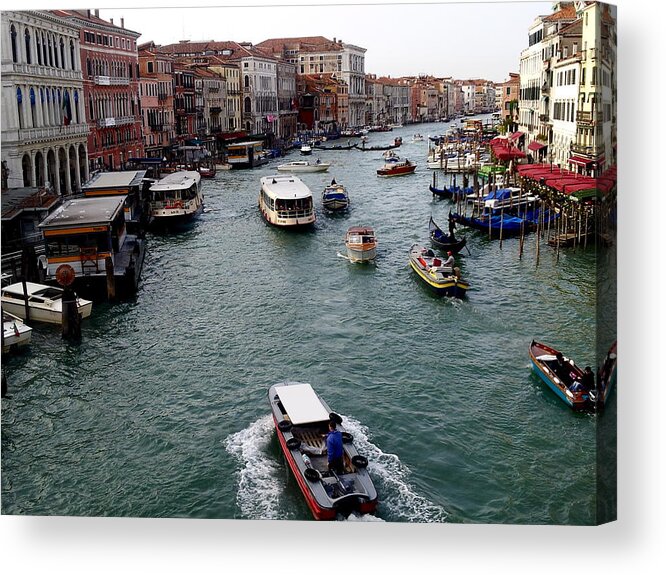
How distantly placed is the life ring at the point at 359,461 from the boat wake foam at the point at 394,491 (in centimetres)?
24

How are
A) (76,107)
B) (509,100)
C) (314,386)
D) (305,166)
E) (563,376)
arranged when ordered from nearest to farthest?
(563,376)
(314,386)
(76,107)
(509,100)
(305,166)

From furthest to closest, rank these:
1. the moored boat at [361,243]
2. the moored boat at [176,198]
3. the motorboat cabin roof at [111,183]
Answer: the moored boat at [176,198] → the moored boat at [361,243] → the motorboat cabin roof at [111,183]

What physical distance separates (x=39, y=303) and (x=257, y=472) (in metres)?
3.32

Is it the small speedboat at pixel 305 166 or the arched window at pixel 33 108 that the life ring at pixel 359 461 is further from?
the small speedboat at pixel 305 166

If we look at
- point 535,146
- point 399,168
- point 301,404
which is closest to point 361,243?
point 535,146

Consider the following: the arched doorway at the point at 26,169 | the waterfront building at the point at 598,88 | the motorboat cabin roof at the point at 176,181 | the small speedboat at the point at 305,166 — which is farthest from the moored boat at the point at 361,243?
the waterfront building at the point at 598,88

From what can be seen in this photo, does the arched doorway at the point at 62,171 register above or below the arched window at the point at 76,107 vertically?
below

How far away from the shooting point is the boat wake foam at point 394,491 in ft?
17.4

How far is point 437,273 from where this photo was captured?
396 inches

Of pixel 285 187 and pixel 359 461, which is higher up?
pixel 285 187

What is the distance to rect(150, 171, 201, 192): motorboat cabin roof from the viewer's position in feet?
45.3

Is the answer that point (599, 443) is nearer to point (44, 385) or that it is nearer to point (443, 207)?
point (44, 385)

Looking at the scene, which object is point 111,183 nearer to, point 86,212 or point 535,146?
point 86,212

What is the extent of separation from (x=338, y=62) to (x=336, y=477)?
11.5 feet
